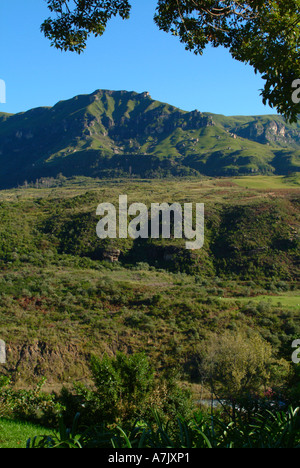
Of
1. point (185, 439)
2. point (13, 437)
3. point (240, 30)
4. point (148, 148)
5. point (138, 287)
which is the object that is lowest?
point (138, 287)

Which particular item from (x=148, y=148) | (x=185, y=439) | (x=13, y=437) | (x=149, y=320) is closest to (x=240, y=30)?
(x=185, y=439)

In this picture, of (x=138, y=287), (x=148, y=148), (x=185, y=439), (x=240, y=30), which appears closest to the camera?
(x=185, y=439)

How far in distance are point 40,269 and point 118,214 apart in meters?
16.0

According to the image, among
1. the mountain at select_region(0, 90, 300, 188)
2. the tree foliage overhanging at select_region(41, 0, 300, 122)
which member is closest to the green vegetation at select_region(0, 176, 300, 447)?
the tree foliage overhanging at select_region(41, 0, 300, 122)

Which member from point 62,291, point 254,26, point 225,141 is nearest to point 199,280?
point 62,291

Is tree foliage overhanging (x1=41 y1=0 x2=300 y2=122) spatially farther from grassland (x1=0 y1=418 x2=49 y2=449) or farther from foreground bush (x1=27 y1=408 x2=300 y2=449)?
grassland (x1=0 y1=418 x2=49 y2=449)

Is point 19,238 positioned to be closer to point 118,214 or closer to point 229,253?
point 118,214

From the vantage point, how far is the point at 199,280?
3666 cm

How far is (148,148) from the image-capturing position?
161m

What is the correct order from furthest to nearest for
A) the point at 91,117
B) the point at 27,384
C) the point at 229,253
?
the point at 91,117
the point at 229,253
the point at 27,384

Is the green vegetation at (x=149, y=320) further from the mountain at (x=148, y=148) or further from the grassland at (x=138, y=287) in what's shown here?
the mountain at (x=148, y=148)

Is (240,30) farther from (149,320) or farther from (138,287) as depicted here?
(138,287)

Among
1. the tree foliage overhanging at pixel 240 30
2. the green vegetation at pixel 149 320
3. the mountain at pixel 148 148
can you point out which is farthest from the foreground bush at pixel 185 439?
the mountain at pixel 148 148
